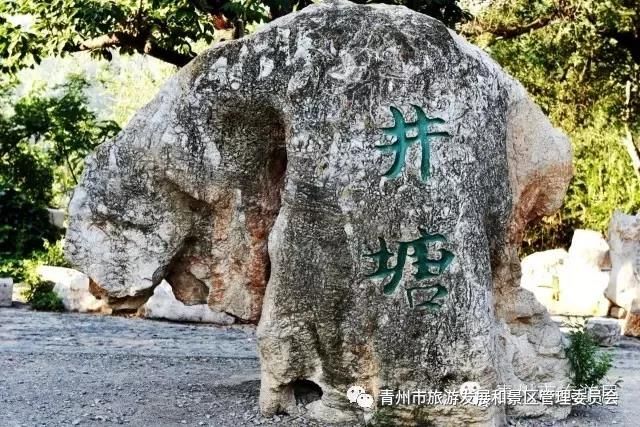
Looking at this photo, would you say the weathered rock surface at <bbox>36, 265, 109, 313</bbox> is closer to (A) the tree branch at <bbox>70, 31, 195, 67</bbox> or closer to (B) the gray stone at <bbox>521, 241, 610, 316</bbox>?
(A) the tree branch at <bbox>70, 31, 195, 67</bbox>

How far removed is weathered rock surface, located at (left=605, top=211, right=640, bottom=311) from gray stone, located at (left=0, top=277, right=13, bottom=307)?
6.43 m

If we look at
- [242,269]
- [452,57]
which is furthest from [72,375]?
[452,57]

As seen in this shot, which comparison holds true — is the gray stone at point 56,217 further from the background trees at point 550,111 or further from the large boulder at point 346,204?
the large boulder at point 346,204

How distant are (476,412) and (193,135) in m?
2.15

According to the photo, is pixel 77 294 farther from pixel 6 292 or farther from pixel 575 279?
pixel 575 279

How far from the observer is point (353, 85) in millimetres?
5043

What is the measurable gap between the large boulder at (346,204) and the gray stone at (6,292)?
→ 4.96 m

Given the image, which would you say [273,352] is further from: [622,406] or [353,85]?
[622,406]

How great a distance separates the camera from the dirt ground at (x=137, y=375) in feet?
17.8

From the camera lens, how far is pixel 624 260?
1013cm

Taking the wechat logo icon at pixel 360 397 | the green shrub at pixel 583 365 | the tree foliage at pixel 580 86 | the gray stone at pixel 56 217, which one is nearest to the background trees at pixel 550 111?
the tree foliage at pixel 580 86

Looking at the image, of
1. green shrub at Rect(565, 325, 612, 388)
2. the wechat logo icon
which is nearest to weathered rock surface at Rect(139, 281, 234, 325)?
green shrub at Rect(565, 325, 612, 388)

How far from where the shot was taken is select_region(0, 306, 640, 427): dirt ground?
5.41 metres

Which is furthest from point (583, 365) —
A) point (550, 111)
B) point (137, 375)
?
point (550, 111)
